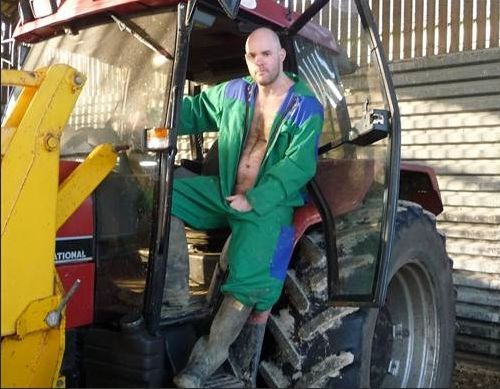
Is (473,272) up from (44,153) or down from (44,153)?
down

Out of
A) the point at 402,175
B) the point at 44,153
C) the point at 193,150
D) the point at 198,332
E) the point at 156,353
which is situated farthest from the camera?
the point at 193,150

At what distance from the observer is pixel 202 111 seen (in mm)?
3131

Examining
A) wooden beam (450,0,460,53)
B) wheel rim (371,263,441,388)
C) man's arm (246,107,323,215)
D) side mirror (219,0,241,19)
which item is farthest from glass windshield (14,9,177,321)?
wooden beam (450,0,460,53)

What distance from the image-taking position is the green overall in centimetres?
271

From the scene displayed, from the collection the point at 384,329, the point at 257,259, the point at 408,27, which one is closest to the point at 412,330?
the point at 384,329

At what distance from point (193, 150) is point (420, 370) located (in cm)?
190

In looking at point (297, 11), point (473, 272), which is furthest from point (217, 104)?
point (473, 272)

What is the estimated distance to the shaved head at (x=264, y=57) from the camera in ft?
9.53

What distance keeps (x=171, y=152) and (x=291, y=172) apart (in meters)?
0.48

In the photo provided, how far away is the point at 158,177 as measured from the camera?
105 inches

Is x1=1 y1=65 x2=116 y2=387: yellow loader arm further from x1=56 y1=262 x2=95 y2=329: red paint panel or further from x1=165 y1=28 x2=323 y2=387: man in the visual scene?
x1=165 y1=28 x2=323 y2=387: man

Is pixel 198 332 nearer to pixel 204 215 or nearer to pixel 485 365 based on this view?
pixel 204 215

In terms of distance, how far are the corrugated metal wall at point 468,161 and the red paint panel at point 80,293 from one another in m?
3.49

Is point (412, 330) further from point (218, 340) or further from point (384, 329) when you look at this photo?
point (218, 340)
